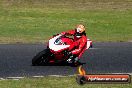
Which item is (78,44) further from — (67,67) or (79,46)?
(67,67)

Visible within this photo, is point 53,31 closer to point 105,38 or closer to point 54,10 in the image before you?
point 105,38

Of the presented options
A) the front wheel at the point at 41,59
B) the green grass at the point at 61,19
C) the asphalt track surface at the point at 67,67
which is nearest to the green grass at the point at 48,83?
the asphalt track surface at the point at 67,67

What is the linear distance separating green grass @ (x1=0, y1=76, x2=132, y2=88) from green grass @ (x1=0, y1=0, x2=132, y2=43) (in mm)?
9287

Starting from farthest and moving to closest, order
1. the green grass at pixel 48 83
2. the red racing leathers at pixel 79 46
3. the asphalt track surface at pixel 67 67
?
the red racing leathers at pixel 79 46
the asphalt track surface at pixel 67 67
the green grass at pixel 48 83

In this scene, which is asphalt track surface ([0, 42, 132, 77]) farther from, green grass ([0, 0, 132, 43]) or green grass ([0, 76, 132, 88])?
green grass ([0, 0, 132, 43])

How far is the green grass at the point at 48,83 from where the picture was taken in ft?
43.8

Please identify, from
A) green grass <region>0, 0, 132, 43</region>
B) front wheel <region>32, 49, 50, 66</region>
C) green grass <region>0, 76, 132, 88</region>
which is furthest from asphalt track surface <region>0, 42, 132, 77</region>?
green grass <region>0, 0, 132, 43</region>

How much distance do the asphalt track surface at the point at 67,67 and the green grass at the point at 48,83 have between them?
Answer: 1.48m

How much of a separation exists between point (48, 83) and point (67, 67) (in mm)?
3654

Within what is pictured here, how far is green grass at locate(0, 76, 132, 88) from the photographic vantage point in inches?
526

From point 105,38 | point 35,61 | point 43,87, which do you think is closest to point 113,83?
point 43,87

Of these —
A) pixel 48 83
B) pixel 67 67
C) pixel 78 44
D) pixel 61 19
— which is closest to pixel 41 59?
pixel 67 67

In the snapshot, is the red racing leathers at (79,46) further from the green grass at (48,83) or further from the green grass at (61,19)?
the green grass at (61,19)

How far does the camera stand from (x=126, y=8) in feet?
119
